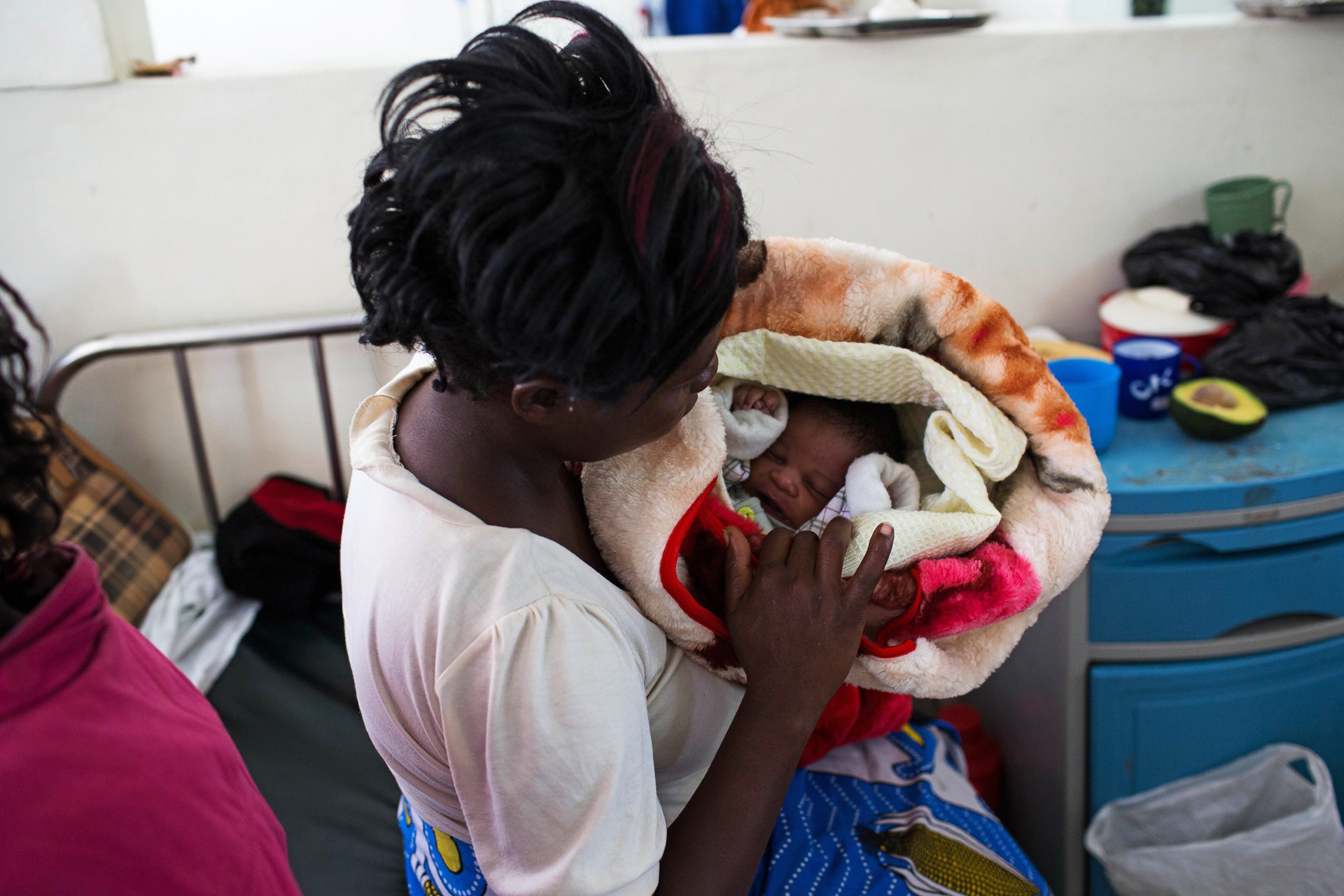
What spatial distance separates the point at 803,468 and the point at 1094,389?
60cm

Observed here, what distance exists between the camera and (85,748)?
0.56 meters

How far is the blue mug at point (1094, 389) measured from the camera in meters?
1.55

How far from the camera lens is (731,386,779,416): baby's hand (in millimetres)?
1232

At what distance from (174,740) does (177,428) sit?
66.8 inches

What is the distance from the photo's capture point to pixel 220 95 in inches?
72.7

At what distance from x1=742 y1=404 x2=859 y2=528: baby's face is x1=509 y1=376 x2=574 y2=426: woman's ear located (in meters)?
0.58

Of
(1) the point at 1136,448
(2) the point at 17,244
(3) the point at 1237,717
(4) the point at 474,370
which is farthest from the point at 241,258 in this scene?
(3) the point at 1237,717

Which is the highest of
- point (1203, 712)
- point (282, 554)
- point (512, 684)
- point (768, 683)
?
point (512, 684)

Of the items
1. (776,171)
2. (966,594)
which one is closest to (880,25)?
(776,171)

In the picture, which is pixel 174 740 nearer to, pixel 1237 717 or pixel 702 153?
pixel 702 153

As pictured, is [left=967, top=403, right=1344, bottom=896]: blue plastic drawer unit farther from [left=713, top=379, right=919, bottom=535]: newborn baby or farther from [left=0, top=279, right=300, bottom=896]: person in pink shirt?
[left=0, top=279, right=300, bottom=896]: person in pink shirt

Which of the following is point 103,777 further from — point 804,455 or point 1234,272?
point 1234,272

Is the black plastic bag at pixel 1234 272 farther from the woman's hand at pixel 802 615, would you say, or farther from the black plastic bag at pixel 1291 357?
the woman's hand at pixel 802 615

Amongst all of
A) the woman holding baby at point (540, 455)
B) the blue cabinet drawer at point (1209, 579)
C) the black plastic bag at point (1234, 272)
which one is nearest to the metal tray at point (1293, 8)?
the black plastic bag at point (1234, 272)
